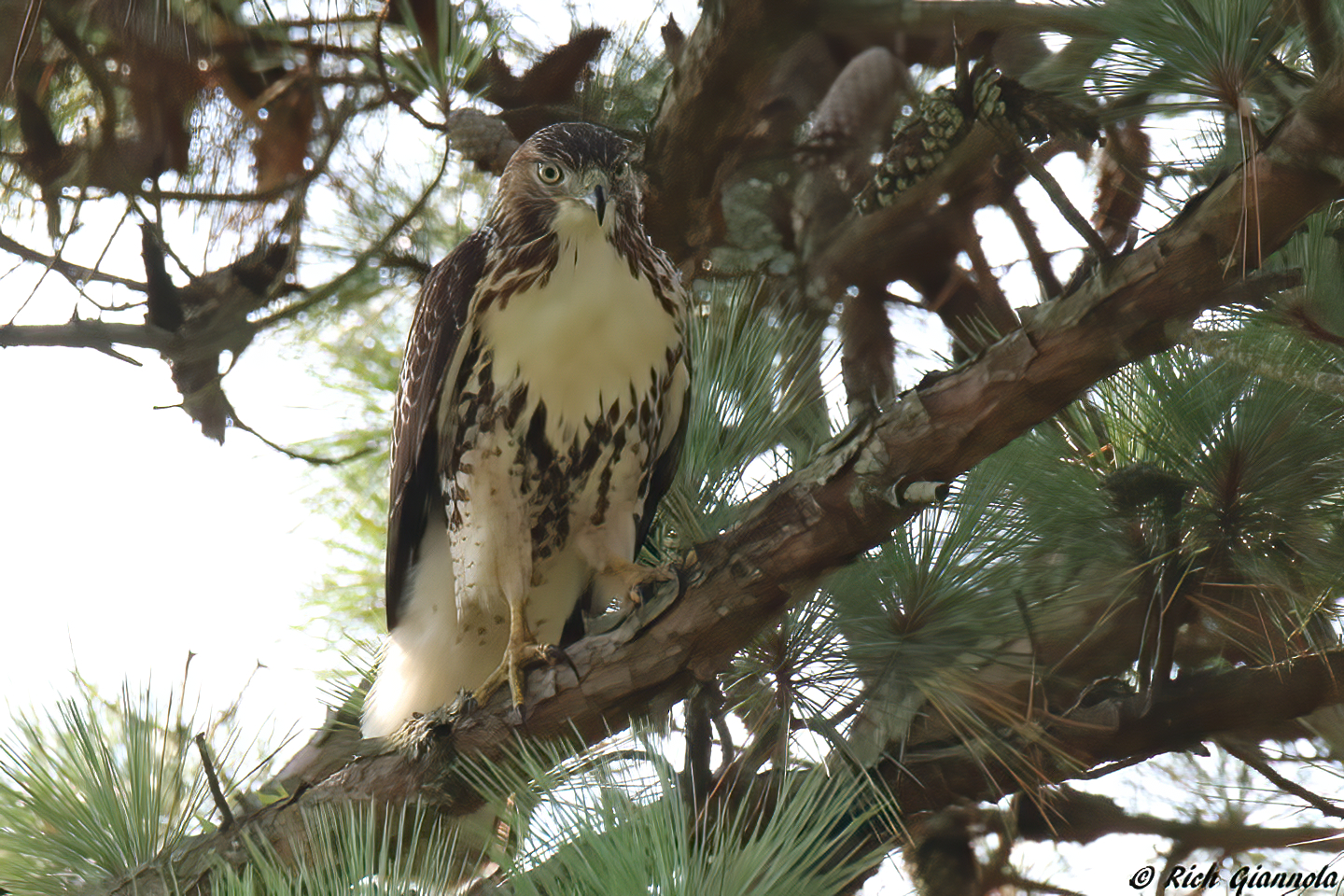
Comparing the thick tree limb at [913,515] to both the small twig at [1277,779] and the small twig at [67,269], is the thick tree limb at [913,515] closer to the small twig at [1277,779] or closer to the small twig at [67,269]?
the small twig at [1277,779]

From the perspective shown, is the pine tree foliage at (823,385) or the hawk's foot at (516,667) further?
the hawk's foot at (516,667)

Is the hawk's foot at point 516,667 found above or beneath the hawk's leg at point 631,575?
beneath

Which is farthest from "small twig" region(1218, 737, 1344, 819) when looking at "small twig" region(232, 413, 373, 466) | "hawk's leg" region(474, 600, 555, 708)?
"small twig" region(232, 413, 373, 466)

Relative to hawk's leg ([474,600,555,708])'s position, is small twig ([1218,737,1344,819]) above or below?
below

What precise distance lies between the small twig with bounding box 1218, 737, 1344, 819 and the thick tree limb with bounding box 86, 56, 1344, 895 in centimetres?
14

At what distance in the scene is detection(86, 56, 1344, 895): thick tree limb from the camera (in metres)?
1.51

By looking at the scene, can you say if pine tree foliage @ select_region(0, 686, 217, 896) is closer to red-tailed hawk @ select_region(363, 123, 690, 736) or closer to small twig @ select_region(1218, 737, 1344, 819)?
red-tailed hawk @ select_region(363, 123, 690, 736)

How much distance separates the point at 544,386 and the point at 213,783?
1027 millimetres

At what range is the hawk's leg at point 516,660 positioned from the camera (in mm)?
2176

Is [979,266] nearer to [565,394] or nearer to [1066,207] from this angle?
[565,394]

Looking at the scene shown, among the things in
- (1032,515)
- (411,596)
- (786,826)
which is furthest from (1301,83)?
(411,596)

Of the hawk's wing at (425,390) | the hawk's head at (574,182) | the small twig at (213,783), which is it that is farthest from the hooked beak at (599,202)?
the small twig at (213,783)

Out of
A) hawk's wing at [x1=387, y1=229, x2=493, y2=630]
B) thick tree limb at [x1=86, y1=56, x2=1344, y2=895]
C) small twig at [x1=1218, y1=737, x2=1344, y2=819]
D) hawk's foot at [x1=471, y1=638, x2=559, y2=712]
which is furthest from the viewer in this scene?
hawk's wing at [x1=387, y1=229, x2=493, y2=630]

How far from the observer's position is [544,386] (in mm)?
2381
